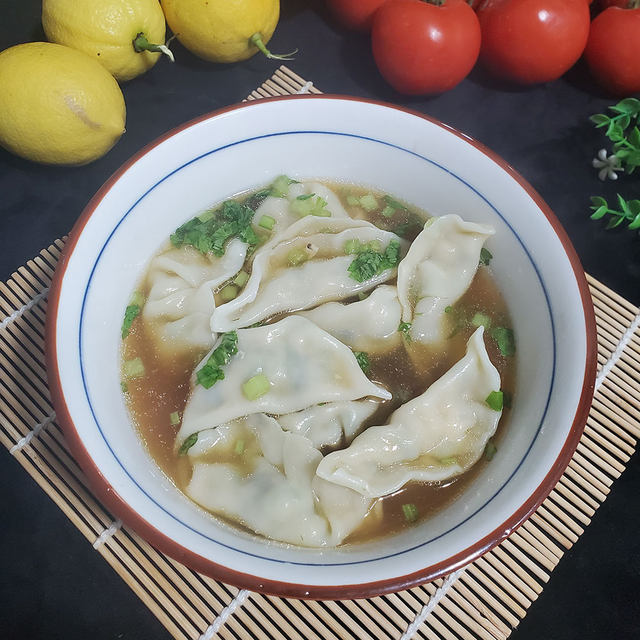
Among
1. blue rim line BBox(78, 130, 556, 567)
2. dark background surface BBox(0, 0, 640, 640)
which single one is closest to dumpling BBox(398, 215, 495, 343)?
blue rim line BBox(78, 130, 556, 567)

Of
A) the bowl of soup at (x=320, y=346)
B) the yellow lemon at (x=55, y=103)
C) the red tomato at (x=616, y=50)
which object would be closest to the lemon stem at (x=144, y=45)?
the yellow lemon at (x=55, y=103)

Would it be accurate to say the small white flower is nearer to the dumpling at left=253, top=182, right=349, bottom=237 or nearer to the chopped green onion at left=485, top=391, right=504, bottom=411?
the dumpling at left=253, top=182, right=349, bottom=237

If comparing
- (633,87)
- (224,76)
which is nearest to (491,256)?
(633,87)

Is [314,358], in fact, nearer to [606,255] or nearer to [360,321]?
[360,321]

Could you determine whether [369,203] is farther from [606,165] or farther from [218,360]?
[606,165]

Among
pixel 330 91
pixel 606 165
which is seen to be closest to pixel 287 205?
pixel 330 91

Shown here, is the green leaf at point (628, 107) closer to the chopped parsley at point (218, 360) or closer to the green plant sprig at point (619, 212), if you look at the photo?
the green plant sprig at point (619, 212)
